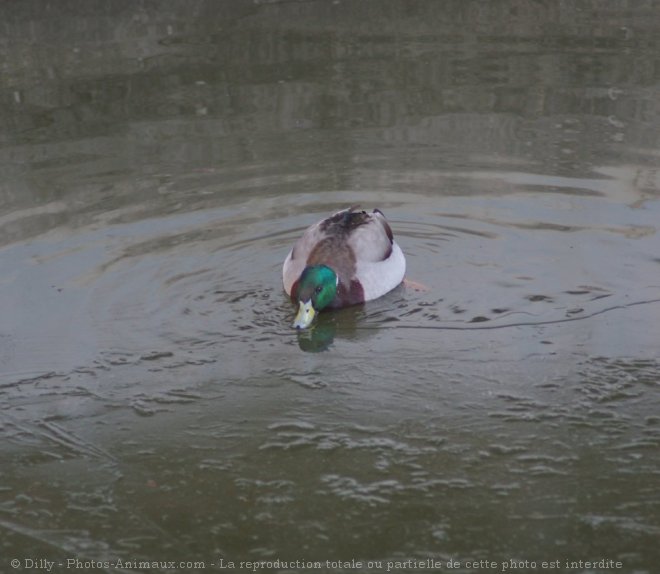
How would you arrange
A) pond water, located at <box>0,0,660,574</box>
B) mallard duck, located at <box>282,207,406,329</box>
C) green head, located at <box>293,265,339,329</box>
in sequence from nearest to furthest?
1. pond water, located at <box>0,0,660,574</box>
2. green head, located at <box>293,265,339,329</box>
3. mallard duck, located at <box>282,207,406,329</box>

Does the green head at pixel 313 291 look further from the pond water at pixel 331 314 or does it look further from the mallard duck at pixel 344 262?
the pond water at pixel 331 314

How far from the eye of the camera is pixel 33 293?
750cm

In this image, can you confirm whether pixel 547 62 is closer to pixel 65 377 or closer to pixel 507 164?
pixel 507 164

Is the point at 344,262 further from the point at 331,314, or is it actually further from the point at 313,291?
the point at 313,291

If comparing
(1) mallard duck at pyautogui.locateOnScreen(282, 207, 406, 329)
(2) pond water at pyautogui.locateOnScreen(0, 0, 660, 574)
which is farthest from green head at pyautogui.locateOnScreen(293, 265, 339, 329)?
(2) pond water at pyautogui.locateOnScreen(0, 0, 660, 574)

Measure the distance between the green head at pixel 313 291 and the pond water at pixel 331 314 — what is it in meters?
0.13

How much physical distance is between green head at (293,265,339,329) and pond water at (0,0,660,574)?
0.13 m

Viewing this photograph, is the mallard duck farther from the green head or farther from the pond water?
the pond water

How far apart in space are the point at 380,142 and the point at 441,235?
2.07m

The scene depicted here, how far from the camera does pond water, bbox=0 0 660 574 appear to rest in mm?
5035

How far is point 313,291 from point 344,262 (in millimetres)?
484

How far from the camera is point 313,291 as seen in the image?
23.6 ft

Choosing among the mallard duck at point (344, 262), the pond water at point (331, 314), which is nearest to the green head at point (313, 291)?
the mallard duck at point (344, 262)

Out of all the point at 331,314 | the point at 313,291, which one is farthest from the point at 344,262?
the point at 313,291
